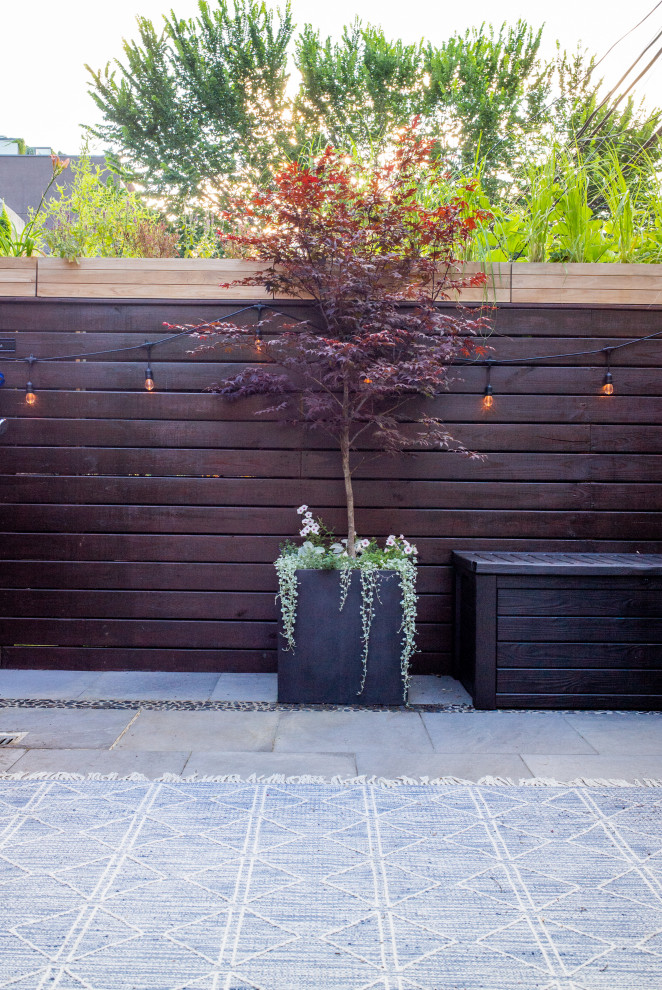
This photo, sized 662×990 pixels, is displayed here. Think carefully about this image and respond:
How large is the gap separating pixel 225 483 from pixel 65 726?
159 centimetres

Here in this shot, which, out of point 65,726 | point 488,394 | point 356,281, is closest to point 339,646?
point 65,726

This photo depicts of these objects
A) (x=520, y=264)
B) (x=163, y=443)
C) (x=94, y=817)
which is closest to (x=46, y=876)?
(x=94, y=817)

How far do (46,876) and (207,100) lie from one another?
19.6 m

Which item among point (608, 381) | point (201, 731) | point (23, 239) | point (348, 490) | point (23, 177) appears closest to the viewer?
point (201, 731)

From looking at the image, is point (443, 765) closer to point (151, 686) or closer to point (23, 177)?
point (151, 686)

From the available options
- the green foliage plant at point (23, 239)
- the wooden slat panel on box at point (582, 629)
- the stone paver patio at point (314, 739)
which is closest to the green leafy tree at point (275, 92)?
the green foliage plant at point (23, 239)

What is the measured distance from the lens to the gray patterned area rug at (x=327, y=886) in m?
1.62

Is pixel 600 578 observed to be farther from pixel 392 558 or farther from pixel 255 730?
pixel 255 730

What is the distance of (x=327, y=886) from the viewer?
1.96m

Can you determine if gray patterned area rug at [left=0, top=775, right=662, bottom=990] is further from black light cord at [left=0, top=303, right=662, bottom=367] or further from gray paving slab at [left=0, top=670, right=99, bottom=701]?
black light cord at [left=0, top=303, right=662, bottom=367]

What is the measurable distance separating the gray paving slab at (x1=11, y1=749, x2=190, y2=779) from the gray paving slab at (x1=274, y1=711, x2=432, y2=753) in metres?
0.48

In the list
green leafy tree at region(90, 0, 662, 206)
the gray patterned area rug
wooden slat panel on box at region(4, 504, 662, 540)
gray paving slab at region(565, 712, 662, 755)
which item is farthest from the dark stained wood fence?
green leafy tree at region(90, 0, 662, 206)

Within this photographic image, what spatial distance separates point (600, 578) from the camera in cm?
347

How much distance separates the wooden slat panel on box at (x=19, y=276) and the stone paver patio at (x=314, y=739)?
7.76ft
